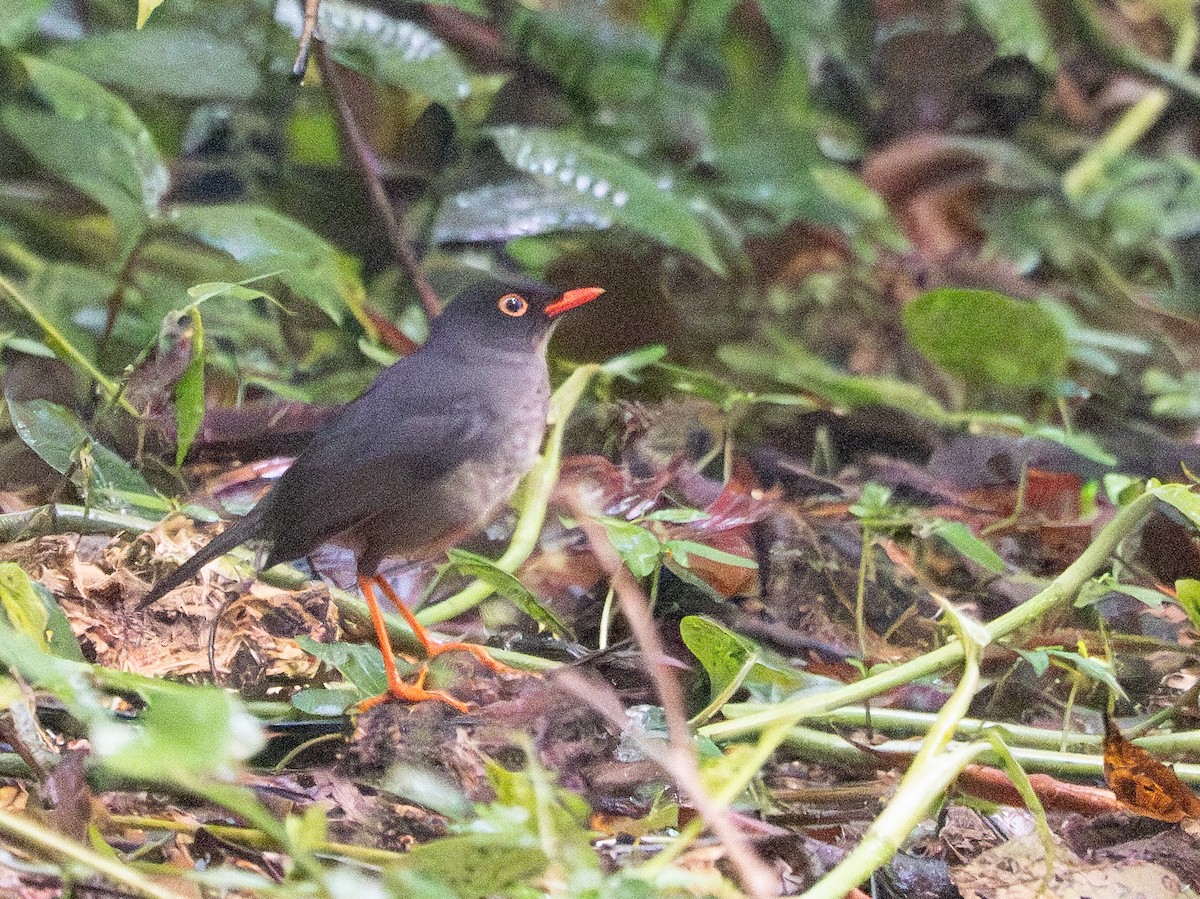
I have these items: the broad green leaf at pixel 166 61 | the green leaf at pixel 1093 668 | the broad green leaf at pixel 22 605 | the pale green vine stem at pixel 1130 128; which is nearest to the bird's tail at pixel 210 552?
the broad green leaf at pixel 22 605

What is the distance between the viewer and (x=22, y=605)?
1.40 meters

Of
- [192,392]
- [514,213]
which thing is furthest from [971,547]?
[514,213]

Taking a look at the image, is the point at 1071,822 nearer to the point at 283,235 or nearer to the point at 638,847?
the point at 638,847

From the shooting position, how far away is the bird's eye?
2.31m

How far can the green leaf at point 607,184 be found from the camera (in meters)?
3.16

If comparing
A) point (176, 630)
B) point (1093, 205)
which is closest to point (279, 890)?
point (176, 630)

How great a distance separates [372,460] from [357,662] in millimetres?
389

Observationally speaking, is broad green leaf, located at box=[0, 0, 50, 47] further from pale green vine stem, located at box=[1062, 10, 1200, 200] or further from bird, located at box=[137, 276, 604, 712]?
pale green vine stem, located at box=[1062, 10, 1200, 200]

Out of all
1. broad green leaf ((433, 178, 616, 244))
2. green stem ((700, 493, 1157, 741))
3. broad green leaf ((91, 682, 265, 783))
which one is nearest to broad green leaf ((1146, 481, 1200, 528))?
green stem ((700, 493, 1157, 741))

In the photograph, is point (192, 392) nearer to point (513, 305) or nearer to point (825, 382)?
point (513, 305)

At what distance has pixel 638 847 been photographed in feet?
4.63

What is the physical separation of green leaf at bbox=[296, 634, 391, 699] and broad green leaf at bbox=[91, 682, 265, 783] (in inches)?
26.8

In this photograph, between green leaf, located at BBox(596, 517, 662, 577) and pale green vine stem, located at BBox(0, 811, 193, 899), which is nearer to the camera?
pale green vine stem, located at BBox(0, 811, 193, 899)

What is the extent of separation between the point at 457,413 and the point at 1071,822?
115 centimetres
